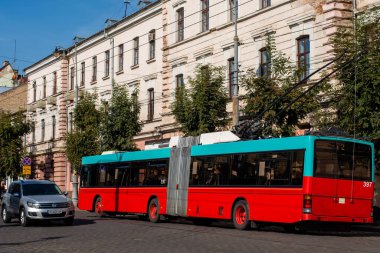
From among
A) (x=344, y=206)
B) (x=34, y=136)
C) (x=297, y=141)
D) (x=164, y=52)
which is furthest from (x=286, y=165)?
(x=34, y=136)

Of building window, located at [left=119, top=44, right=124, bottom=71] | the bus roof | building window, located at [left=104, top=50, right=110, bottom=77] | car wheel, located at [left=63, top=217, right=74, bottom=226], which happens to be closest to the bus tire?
the bus roof

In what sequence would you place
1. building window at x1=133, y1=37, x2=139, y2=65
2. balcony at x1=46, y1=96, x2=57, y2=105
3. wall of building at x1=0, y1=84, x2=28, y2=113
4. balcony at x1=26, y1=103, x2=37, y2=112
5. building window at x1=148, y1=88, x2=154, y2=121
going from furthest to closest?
wall of building at x1=0, y1=84, x2=28, y2=113
balcony at x1=26, y1=103, x2=37, y2=112
balcony at x1=46, y1=96, x2=57, y2=105
building window at x1=133, y1=37, x2=139, y2=65
building window at x1=148, y1=88, x2=154, y2=121

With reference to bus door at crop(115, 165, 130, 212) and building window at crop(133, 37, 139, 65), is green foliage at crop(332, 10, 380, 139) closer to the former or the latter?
bus door at crop(115, 165, 130, 212)

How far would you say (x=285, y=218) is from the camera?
19328 mm

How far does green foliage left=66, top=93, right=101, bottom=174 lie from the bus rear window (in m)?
24.4

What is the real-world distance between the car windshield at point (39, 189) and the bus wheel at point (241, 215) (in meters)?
6.60

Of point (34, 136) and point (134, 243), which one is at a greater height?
point (34, 136)

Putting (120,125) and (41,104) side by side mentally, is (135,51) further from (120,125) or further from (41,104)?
(41,104)

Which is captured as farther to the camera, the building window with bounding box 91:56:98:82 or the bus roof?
the building window with bounding box 91:56:98:82

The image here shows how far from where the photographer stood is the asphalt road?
15055mm

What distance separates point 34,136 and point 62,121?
322 inches

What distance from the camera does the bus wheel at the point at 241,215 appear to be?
21086 millimetres

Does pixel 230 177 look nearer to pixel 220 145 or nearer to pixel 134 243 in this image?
pixel 220 145

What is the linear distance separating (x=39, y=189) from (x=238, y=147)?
24.5 feet
